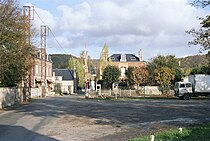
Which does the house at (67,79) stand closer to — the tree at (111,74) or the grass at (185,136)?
→ the tree at (111,74)

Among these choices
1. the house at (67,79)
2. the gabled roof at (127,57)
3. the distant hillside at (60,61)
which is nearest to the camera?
the gabled roof at (127,57)

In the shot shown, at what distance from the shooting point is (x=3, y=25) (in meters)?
26.0

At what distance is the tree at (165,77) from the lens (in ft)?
217

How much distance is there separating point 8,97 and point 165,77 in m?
37.3

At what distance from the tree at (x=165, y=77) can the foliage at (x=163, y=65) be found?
54.5 inches

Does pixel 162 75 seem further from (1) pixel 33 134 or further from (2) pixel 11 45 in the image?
(1) pixel 33 134

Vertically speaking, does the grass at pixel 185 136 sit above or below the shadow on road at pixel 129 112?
above

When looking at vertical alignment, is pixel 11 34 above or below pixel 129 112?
above

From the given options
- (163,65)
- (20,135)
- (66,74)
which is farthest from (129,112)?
(66,74)

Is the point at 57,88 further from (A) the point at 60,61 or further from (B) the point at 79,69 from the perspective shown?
(A) the point at 60,61

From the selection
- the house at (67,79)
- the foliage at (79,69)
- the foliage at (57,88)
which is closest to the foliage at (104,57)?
the foliage at (57,88)

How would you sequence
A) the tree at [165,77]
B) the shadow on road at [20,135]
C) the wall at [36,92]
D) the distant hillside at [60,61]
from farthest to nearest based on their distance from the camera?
the distant hillside at [60,61] → the tree at [165,77] → the wall at [36,92] → the shadow on road at [20,135]

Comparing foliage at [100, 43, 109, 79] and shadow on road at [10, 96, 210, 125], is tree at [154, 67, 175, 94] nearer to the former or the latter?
foliage at [100, 43, 109, 79]

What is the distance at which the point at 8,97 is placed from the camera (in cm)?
3588
